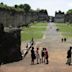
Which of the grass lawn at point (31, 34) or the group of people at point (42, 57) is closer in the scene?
the group of people at point (42, 57)

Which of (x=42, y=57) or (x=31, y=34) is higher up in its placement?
(x=42, y=57)

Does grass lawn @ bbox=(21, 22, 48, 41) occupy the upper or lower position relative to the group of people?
lower

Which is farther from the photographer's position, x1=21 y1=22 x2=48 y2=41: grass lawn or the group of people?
x1=21 y1=22 x2=48 y2=41: grass lawn

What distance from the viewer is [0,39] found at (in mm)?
29938

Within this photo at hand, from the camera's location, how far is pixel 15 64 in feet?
95.5

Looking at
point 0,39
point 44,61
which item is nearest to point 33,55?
point 44,61

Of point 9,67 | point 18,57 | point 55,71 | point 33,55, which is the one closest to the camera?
point 55,71

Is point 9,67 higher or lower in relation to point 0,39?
lower

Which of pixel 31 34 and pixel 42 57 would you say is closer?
pixel 42 57

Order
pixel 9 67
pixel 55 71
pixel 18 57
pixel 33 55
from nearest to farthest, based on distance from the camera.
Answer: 1. pixel 55 71
2. pixel 9 67
3. pixel 33 55
4. pixel 18 57

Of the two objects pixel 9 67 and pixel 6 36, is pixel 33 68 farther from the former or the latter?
pixel 6 36

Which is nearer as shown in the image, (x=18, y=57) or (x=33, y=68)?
(x=33, y=68)

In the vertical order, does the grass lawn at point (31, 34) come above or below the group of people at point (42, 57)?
below

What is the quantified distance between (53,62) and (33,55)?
2096mm
